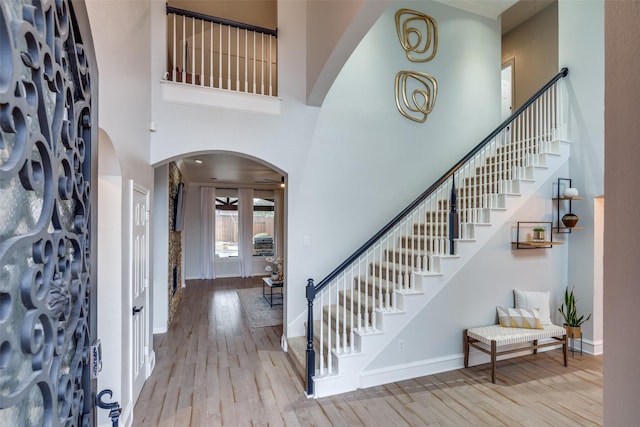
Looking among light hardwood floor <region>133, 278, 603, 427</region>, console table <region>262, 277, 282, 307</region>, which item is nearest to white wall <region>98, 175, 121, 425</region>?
light hardwood floor <region>133, 278, 603, 427</region>

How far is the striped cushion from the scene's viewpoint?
3324mm

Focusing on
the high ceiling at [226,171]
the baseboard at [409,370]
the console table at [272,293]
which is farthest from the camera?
the console table at [272,293]

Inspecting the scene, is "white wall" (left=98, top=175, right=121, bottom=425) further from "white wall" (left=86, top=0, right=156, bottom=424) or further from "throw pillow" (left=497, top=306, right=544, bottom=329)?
"throw pillow" (left=497, top=306, right=544, bottom=329)

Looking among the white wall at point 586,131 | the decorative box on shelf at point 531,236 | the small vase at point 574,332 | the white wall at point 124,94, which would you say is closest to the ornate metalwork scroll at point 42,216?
the white wall at point 124,94

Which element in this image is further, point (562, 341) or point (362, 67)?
point (362, 67)

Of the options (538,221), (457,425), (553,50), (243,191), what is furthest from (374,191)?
(243,191)

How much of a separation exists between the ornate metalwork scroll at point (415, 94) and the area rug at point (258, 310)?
3.98 m

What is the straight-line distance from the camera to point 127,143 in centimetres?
239

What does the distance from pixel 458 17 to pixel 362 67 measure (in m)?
2.25

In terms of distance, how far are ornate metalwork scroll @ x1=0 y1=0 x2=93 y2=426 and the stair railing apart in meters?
2.21

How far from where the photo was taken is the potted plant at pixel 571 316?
3.95m

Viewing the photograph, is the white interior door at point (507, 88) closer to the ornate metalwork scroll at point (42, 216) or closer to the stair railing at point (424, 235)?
the stair railing at point (424, 235)

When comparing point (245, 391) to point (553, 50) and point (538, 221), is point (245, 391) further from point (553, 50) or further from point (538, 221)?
point (553, 50)

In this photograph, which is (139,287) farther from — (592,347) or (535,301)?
(592,347)
